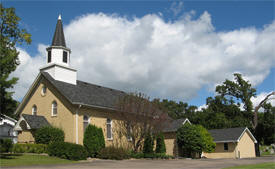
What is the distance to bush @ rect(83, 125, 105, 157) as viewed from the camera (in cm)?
2694

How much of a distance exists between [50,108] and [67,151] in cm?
813

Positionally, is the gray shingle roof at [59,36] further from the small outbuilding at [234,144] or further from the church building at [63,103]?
the small outbuilding at [234,144]

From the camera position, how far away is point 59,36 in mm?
32688

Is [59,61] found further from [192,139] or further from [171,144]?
[192,139]

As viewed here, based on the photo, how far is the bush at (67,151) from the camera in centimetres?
2302

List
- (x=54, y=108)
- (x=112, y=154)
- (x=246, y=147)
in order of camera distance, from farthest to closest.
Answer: (x=246, y=147), (x=54, y=108), (x=112, y=154)

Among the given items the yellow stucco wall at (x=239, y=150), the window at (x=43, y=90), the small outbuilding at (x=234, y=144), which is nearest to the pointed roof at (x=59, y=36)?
the window at (x=43, y=90)

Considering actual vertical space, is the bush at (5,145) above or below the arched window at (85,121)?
below

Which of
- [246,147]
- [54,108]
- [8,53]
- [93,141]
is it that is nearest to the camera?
[8,53]

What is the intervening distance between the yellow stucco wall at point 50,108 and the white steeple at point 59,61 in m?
1.47

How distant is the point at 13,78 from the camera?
1819 cm

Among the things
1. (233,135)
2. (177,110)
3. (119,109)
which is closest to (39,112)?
(119,109)

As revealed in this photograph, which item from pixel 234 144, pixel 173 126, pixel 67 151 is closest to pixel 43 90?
pixel 67 151

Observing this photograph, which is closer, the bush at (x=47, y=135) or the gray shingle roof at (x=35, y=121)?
the bush at (x=47, y=135)
